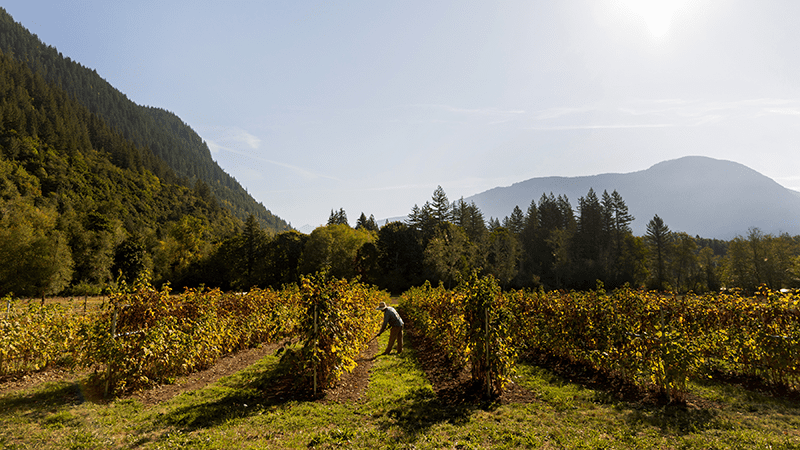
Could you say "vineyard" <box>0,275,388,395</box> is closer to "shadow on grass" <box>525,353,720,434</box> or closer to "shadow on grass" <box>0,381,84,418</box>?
"shadow on grass" <box>0,381,84,418</box>

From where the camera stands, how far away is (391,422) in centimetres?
532

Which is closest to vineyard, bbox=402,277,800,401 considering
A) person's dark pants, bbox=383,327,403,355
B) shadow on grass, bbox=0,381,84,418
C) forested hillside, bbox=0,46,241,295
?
person's dark pants, bbox=383,327,403,355

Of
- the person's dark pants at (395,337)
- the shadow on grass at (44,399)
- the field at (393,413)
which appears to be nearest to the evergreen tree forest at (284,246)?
the person's dark pants at (395,337)

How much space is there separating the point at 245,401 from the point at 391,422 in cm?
281

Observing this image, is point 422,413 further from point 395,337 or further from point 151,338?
point 151,338

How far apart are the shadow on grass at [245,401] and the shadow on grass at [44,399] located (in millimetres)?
1910

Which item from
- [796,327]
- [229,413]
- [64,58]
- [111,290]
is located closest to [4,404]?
[111,290]

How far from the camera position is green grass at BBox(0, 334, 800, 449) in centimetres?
455

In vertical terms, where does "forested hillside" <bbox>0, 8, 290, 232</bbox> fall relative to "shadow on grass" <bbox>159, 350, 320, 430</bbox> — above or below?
above

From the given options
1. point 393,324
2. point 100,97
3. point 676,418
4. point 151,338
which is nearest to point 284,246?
point 393,324

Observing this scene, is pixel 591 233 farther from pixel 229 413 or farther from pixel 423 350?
pixel 229 413

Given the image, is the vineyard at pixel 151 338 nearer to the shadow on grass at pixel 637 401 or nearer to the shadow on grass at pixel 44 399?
the shadow on grass at pixel 44 399

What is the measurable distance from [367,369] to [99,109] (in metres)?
201

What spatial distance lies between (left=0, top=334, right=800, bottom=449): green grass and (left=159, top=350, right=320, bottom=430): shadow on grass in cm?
3
